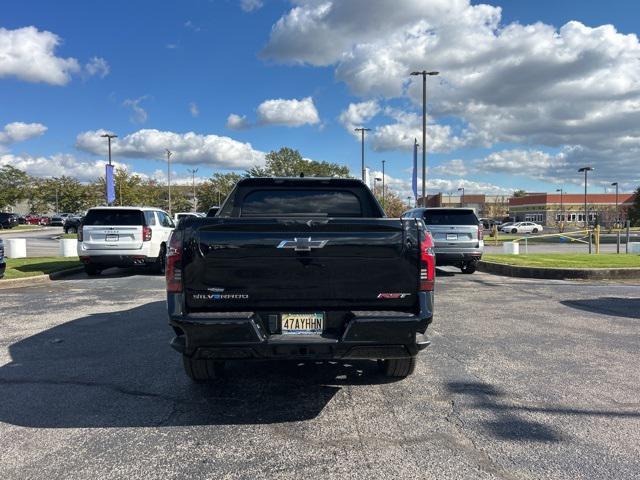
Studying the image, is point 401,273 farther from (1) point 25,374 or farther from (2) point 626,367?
(1) point 25,374

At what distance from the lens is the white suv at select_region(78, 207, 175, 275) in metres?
12.5

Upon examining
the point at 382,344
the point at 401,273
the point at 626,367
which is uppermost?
the point at 401,273

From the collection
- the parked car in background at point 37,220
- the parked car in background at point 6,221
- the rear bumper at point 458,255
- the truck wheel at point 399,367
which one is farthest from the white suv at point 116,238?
the parked car in background at point 37,220

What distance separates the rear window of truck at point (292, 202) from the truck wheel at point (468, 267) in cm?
890

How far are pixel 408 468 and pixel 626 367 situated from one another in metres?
3.43

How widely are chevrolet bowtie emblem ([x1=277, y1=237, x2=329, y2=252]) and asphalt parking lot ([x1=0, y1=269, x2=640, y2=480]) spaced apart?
134cm

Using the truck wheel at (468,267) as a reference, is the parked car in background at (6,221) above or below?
above

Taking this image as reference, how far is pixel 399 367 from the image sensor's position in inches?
187

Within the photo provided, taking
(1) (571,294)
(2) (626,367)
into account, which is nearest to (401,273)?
(2) (626,367)

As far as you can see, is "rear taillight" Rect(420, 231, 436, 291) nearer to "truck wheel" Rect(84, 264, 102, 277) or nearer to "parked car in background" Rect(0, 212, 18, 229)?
"truck wheel" Rect(84, 264, 102, 277)

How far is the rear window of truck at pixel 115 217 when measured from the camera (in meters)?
12.6

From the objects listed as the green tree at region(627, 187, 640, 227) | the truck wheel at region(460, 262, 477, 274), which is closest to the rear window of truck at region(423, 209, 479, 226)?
the truck wheel at region(460, 262, 477, 274)

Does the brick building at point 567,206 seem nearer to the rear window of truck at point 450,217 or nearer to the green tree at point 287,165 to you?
the green tree at point 287,165

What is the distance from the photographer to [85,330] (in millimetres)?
7004
